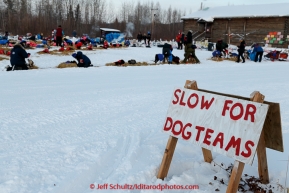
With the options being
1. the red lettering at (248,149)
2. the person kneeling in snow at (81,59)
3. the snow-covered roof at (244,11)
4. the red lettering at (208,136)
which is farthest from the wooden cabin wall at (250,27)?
the red lettering at (248,149)

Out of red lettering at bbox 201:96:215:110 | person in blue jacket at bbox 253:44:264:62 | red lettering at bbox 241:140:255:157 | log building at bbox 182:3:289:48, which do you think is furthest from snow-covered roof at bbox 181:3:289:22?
red lettering at bbox 241:140:255:157

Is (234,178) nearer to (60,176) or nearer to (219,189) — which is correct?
(219,189)

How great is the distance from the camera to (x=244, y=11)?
108 ft

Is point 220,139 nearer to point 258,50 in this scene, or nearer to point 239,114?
point 239,114

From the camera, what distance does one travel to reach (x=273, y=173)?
3059 millimetres

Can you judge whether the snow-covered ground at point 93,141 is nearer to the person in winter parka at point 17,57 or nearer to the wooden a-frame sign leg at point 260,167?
the wooden a-frame sign leg at point 260,167

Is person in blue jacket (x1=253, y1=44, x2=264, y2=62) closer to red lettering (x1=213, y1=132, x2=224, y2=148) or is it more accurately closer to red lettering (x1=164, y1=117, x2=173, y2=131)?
red lettering (x1=164, y1=117, x2=173, y2=131)

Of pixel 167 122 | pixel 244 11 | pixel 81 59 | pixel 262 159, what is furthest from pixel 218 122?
pixel 244 11

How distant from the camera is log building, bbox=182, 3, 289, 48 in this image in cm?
2919

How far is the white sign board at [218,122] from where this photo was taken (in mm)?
2336

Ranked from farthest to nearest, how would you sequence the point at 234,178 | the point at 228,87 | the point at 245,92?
the point at 228,87
the point at 245,92
the point at 234,178

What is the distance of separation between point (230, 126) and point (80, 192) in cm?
156

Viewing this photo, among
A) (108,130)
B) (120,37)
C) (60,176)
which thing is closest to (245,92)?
(108,130)

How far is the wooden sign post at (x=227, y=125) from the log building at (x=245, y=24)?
95.5 ft
